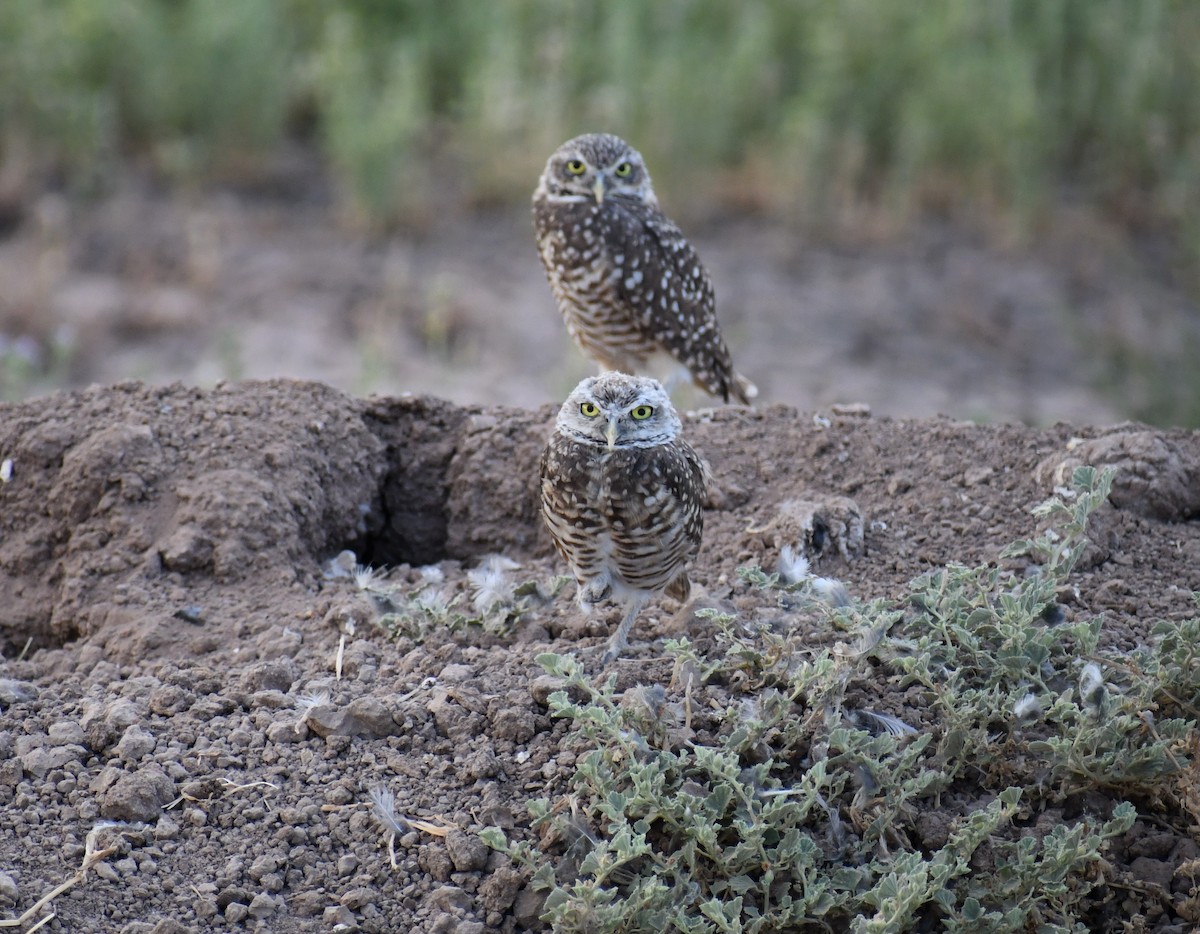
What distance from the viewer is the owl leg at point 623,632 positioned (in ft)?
12.3

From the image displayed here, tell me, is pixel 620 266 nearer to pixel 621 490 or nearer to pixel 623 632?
pixel 621 490

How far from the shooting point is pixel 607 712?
134 inches

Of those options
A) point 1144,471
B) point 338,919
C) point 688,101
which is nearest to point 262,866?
point 338,919

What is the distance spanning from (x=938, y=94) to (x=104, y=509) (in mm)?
6518

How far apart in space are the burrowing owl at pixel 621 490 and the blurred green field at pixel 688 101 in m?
5.34

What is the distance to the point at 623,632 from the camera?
3.82 meters

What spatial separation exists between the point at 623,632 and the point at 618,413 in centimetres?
60

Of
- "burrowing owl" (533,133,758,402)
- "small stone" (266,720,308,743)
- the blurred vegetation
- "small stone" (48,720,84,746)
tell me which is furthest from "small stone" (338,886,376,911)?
the blurred vegetation

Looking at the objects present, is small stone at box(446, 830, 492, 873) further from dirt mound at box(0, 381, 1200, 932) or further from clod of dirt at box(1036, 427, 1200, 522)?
clod of dirt at box(1036, 427, 1200, 522)

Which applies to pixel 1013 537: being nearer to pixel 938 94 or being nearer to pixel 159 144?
pixel 938 94

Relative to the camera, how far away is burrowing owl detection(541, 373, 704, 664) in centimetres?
376

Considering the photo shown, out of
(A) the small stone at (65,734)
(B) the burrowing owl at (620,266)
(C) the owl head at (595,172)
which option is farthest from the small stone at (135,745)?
(C) the owl head at (595,172)

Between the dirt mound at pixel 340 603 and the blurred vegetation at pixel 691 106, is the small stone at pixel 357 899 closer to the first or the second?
the dirt mound at pixel 340 603

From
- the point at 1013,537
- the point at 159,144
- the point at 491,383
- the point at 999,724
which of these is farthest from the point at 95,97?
the point at 999,724
